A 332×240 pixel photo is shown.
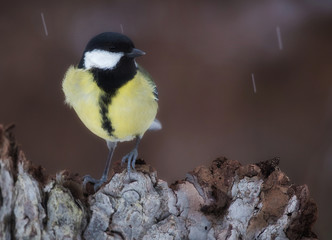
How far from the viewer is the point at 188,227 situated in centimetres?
105

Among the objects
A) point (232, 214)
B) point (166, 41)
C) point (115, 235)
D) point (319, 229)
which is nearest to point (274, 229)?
point (232, 214)

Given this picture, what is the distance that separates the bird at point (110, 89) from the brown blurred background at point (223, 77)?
60cm

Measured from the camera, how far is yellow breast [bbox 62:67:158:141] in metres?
1.23

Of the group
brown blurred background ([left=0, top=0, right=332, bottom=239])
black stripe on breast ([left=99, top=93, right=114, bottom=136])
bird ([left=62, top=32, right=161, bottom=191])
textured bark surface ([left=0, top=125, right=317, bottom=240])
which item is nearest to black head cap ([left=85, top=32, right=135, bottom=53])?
bird ([left=62, top=32, right=161, bottom=191])

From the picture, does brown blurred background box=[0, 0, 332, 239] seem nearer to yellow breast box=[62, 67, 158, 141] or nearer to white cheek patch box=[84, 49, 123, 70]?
yellow breast box=[62, 67, 158, 141]

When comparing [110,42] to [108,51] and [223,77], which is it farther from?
[223,77]

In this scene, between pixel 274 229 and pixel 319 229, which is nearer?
pixel 274 229

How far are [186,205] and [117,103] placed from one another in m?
0.31

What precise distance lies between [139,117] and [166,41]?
2.36 feet

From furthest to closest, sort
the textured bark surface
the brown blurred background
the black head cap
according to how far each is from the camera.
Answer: the brown blurred background
the black head cap
the textured bark surface

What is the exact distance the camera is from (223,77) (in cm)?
197

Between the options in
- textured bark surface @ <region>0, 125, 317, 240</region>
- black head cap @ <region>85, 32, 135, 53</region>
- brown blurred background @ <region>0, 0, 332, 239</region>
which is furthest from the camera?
Answer: brown blurred background @ <region>0, 0, 332, 239</region>

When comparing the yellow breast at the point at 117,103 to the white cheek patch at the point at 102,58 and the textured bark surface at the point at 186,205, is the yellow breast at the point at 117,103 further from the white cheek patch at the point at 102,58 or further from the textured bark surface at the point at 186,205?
the textured bark surface at the point at 186,205

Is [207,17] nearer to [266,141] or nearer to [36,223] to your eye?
[266,141]
